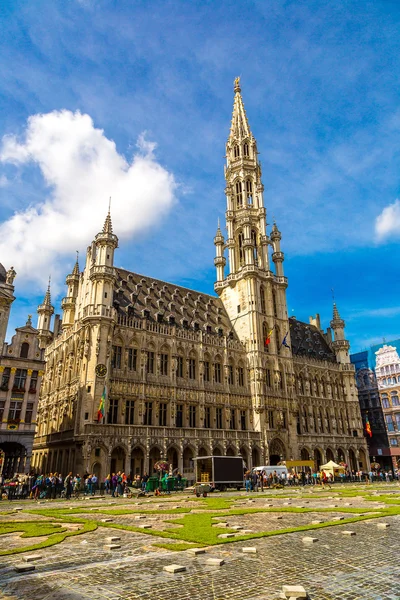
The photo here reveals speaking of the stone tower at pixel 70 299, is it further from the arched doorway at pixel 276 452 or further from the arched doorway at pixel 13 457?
the arched doorway at pixel 276 452

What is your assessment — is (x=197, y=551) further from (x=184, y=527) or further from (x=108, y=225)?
(x=108, y=225)

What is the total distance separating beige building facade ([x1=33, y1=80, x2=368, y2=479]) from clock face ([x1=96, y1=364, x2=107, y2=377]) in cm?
13

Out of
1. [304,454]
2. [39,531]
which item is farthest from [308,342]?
[39,531]

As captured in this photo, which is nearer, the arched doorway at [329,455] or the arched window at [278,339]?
the arched window at [278,339]

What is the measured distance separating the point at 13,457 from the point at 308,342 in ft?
190

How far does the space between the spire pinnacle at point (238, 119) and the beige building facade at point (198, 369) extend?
3.16 m

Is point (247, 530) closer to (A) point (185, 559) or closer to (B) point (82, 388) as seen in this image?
(A) point (185, 559)

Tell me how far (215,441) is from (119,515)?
37.2 metres

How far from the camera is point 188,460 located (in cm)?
5231

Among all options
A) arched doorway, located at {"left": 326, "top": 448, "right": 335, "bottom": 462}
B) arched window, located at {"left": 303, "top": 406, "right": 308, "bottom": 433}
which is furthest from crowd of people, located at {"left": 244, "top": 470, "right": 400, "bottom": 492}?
arched window, located at {"left": 303, "top": 406, "right": 308, "bottom": 433}

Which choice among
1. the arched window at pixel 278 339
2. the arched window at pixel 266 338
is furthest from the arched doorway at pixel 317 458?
the arched window at pixel 266 338

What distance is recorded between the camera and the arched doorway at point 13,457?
41094 mm

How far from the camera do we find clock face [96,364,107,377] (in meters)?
47.7

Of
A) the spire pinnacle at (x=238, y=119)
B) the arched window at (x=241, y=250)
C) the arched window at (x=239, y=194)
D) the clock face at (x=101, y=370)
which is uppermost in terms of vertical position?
the spire pinnacle at (x=238, y=119)
